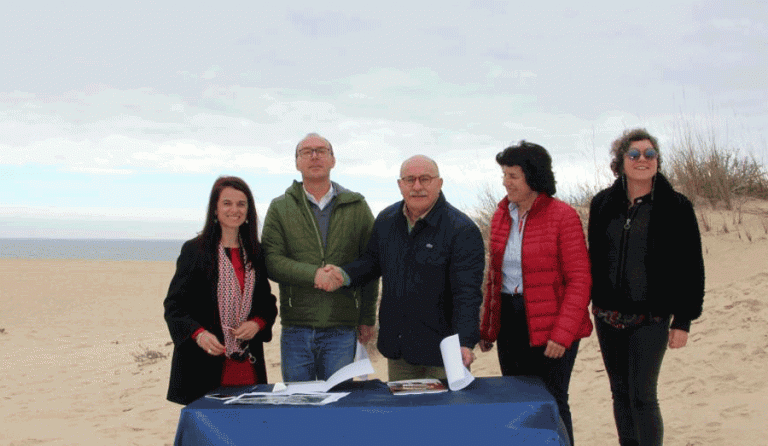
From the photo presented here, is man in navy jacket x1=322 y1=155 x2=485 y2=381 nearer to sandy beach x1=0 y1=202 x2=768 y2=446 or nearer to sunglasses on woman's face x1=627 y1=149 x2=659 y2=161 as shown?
sunglasses on woman's face x1=627 y1=149 x2=659 y2=161

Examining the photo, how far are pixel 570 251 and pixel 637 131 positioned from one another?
81 centimetres

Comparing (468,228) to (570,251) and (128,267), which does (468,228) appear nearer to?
(570,251)

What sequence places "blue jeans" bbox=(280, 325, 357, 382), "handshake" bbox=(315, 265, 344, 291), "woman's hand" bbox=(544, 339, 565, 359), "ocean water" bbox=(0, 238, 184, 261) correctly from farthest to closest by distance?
"ocean water" bbox=(0, 238, 184, 261) → "blue jeans" bbox=(280, 325, 357, 382) → "handshake" bbox=(315, 265, 344, 291) → "woman's hand" bbox=(544, 339, 565, 359)

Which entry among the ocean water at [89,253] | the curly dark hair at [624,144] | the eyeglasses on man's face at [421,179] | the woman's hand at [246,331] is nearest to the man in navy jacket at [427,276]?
the eyeglasses on man's face at [421,179]

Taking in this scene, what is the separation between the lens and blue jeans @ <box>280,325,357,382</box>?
4008 millimetres

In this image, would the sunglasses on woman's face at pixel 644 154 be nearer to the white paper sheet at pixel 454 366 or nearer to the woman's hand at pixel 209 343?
the white paper sheet at pixel 454 366

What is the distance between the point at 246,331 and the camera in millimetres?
3623

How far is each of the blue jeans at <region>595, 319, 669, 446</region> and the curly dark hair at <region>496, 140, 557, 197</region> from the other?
0.84 metres

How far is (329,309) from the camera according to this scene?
4.01m

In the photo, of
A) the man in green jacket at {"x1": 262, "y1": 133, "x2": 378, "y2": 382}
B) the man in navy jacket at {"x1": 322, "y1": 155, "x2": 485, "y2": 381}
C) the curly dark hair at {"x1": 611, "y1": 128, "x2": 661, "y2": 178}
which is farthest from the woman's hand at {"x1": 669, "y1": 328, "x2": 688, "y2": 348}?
the man in green jacket at {"x1": 262, "y1": 133, "x2": 378, "y2": 382}

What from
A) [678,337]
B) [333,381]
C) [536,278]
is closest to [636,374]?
[678,337]

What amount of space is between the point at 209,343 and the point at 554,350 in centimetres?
184

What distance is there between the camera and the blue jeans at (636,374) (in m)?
3.51

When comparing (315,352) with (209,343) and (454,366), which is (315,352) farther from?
(454,366)
